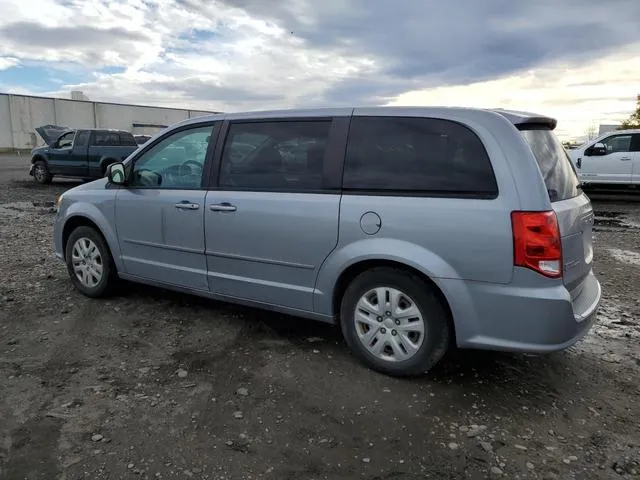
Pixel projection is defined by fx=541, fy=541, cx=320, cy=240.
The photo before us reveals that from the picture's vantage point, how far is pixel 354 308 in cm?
366

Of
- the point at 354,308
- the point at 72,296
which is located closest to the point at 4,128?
the point at 72,296

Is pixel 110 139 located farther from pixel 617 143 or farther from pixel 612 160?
pixel 617 143

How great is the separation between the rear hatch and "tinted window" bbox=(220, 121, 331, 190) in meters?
1.38

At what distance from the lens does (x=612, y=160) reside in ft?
45.1

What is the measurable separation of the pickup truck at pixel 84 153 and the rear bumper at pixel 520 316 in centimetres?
1461

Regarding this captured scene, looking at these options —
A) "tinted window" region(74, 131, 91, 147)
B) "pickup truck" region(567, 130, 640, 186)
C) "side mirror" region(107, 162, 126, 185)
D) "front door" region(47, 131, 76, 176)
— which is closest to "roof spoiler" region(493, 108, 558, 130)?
"side mirror" region(107, 162, 126, 185)

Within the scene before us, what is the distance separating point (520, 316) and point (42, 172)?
17.3 m

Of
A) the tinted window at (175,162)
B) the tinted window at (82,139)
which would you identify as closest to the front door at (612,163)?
the tinted window at (175,162)

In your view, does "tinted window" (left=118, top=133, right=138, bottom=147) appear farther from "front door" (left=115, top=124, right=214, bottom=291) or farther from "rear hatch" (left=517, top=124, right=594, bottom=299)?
"rear hatch" (left=517, top=124, right=594, bottom=299)

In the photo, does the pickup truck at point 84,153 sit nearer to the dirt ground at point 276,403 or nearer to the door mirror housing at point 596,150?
the dirt ground at point 276,403

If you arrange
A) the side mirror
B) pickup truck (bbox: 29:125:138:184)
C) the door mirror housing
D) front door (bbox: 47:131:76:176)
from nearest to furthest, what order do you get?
the side mirror, the door mirror housing, pickup truck (bbox: 29:125:138:184), front door (bbox: 47:131:76:176)

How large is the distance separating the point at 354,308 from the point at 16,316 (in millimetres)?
3084

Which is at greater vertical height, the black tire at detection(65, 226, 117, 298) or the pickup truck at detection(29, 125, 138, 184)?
the pickup truck at detection(29, 125, 138, 184)

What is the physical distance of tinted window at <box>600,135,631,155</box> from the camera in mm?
13648
